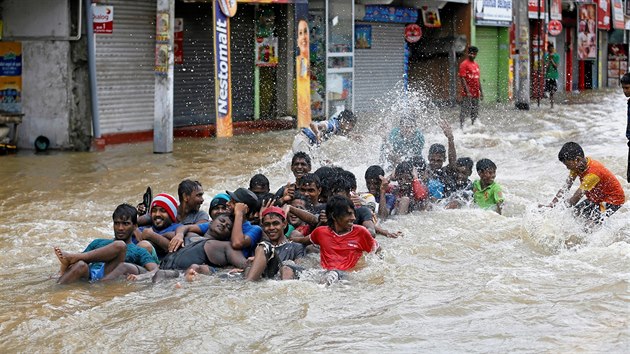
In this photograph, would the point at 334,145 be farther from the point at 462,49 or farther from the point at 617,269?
the point at 462,49

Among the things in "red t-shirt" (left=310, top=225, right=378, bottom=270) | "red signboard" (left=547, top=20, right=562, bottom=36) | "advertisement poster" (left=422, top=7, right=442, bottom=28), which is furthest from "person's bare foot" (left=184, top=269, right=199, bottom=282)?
"red signboard" (left=547, top=20, right=562, bottom=36)

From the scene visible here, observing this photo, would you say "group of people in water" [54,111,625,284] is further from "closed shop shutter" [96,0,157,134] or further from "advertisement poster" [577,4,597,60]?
"advertisement poster" [577,4,597,60]

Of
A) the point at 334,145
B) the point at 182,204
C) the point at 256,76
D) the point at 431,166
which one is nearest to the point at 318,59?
the point at 256,76

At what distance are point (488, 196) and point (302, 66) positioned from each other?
9.88m

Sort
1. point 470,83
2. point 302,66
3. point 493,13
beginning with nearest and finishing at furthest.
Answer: point 470,83
point 302,66
point 493,13

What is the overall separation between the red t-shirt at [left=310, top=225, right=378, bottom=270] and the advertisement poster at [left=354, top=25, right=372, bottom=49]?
15911 mm

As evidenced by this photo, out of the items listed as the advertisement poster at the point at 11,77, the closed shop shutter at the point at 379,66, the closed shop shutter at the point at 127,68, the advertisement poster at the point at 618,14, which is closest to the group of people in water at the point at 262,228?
the advertisement poster at the point at 11,77

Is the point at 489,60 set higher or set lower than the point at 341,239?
higher

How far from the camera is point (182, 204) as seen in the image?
8.64m

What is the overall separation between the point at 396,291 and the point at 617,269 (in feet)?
5.67

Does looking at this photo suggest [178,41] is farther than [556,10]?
No

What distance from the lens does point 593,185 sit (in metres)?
8.93

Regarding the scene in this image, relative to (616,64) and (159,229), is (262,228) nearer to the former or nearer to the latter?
(159,229)

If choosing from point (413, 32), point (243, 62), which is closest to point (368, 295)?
point (243, 62)
